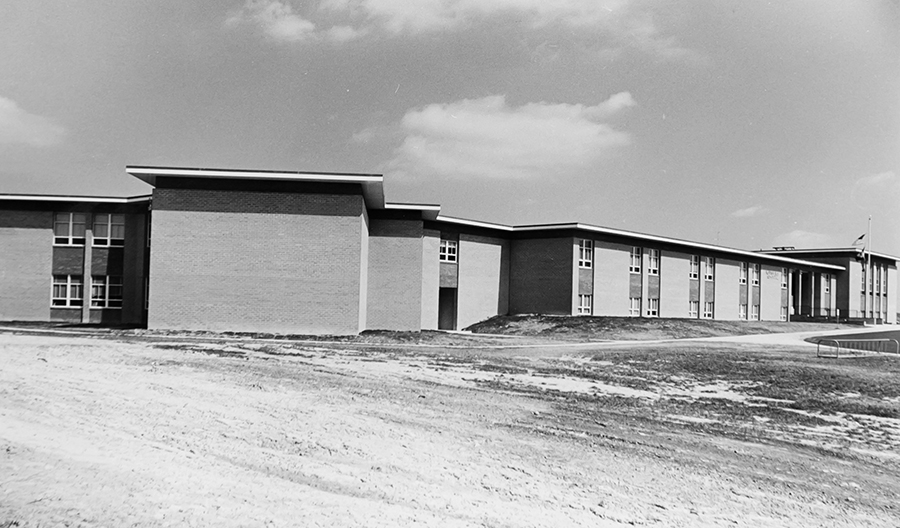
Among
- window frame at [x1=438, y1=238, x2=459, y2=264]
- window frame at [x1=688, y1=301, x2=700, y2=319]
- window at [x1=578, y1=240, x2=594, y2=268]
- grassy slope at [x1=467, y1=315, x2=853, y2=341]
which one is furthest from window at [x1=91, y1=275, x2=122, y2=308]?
window frame at [x1=688, y1=301, x2=700, y2=319]

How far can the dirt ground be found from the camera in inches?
252

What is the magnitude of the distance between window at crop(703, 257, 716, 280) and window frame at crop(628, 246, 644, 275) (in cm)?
825

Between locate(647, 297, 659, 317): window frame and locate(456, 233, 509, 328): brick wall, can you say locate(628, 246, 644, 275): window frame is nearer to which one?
locate(647, 297, 659, 317): window frame

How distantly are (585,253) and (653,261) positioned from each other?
708 cm

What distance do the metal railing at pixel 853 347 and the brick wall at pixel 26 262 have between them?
1415 inches

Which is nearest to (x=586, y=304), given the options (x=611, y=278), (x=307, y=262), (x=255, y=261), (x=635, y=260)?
(x=611, y=278)

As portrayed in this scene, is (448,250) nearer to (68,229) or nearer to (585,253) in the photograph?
(585,253)

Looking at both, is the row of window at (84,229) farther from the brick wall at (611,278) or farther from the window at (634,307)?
the window at (634,307)

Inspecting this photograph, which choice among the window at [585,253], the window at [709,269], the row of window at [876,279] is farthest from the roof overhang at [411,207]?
the row of window at [876,279]

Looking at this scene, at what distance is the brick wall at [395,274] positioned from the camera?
3353cm

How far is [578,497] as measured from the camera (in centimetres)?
730

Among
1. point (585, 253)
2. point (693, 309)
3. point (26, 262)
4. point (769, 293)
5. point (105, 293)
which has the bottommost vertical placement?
point (693, 309)

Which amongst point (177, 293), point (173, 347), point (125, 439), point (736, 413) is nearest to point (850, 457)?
point (736, 413)

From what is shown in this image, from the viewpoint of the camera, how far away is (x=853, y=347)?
3181 centimetres
